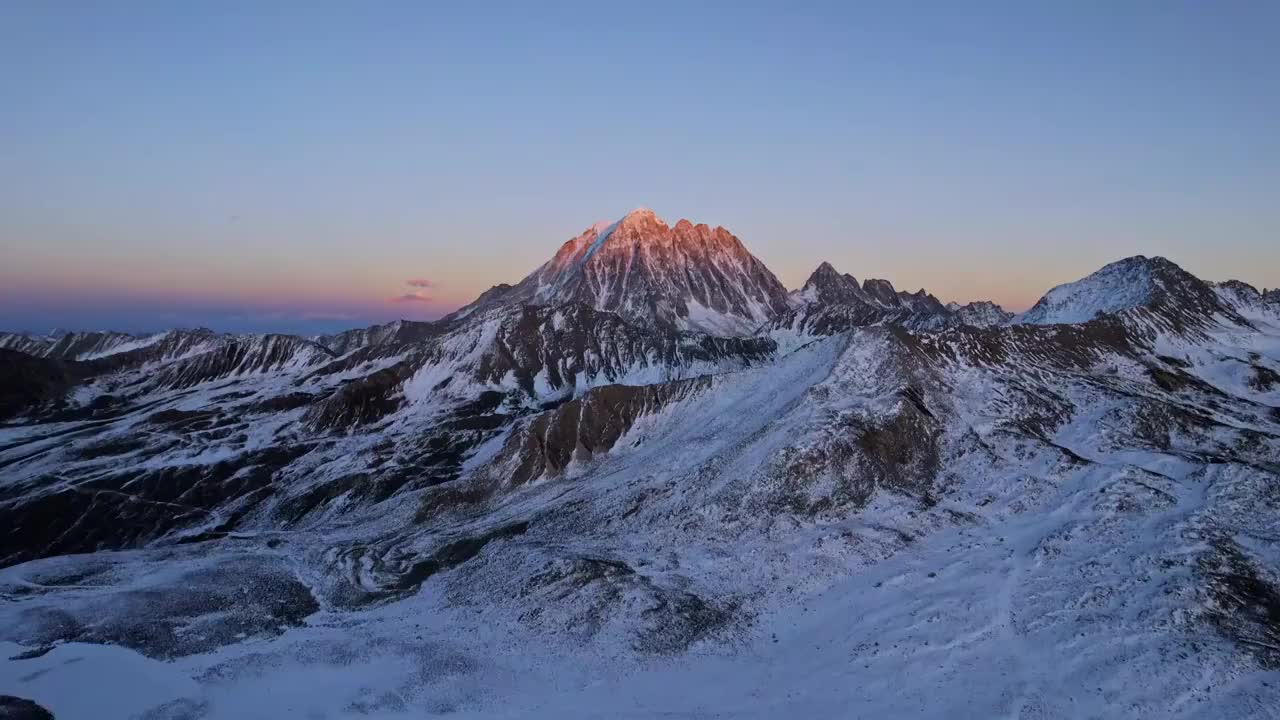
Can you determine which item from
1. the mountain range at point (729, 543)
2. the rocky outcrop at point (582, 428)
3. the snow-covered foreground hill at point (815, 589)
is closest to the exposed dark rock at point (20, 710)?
the mountain range at point (729, 543)

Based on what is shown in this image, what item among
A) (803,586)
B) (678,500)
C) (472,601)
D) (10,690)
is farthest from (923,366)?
(10,690)

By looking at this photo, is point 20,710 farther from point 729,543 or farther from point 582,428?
point 582,428

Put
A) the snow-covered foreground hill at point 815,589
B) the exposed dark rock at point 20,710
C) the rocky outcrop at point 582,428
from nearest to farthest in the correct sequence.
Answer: the exposed dark rock at point 20,710, the snow-covered foreground hill at point 815,589, the rocky outcrop at point 582,428

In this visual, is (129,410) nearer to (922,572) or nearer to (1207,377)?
(922,572)

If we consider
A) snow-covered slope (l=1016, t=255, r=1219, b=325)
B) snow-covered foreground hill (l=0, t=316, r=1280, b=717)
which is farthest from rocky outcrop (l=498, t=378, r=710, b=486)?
snow-covered slope (l=1016, t=255, r=1219, b=325)

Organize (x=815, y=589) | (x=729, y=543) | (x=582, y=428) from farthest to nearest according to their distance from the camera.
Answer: (x=582, y=428) → (x=729, y=543) → (x=815, y=589)

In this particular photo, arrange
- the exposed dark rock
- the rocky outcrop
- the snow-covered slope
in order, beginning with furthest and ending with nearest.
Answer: the snow-covered slope
the rocky outcrop
the exposed dark rock

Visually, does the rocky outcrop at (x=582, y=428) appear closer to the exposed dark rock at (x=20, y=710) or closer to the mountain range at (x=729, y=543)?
the mountain range at (x=729, y=543)

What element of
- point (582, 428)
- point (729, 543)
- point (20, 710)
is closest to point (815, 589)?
point (729, 543)

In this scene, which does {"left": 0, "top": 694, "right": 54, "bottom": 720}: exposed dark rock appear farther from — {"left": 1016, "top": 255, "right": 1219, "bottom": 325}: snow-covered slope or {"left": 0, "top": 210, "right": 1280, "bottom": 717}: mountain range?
{"left": 1016, "top": 255, "right": 1219, "bottom": 325}: snow-covered slope
